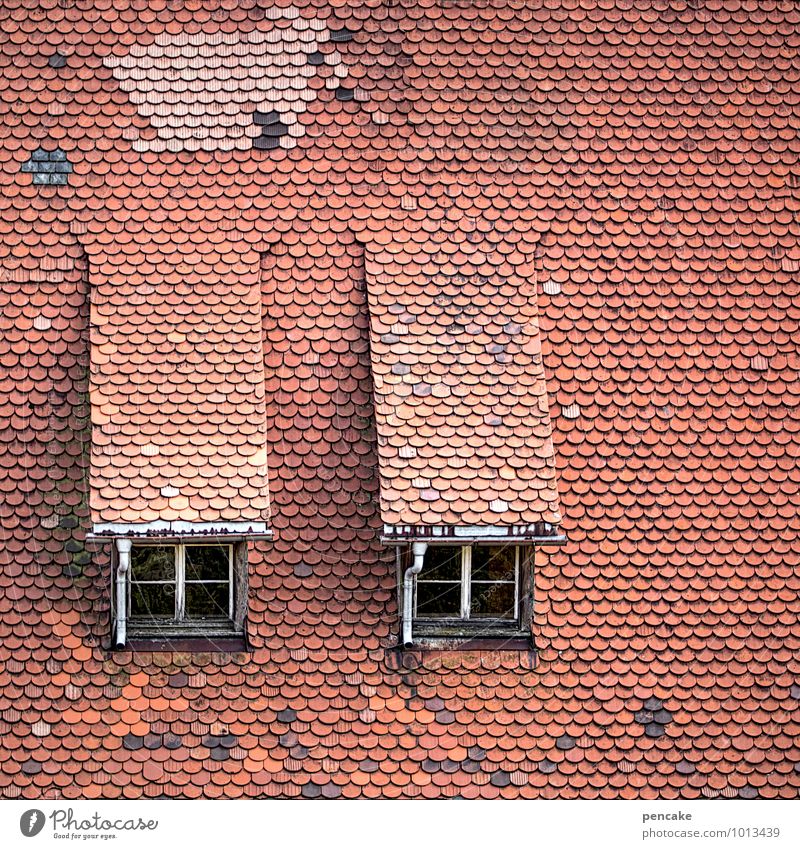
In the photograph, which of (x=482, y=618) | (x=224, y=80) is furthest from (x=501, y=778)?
(x=224, y=80)

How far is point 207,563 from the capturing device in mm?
11477

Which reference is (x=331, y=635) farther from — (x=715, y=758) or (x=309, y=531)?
(x=715, y=758)

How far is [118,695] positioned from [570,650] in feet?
11.7

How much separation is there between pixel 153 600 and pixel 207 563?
1.73 feet

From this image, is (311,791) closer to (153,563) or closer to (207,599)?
(207,599)

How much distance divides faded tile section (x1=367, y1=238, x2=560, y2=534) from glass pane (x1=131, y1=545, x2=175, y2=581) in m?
1.91

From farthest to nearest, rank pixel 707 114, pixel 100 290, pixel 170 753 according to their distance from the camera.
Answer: pixel 707 114 → pixel 100 290 → pixel 170 753

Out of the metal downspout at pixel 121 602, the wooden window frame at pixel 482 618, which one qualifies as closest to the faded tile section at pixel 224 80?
the metal downspout at pixel 121 602

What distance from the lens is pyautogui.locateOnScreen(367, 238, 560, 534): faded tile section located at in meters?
11.0

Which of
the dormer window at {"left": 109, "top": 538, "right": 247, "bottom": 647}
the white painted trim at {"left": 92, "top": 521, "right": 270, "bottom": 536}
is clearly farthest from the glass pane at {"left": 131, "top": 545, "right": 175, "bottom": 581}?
the white painted trim at {"left": 92, "top": 521, "right": 270, "bottom": 536}

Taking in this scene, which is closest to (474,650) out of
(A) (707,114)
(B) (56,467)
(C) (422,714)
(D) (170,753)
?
(C) (422,714)

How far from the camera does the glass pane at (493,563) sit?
1157 centimetres

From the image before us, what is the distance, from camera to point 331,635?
11164 millimetres

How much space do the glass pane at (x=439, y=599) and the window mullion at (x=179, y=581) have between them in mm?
1921
